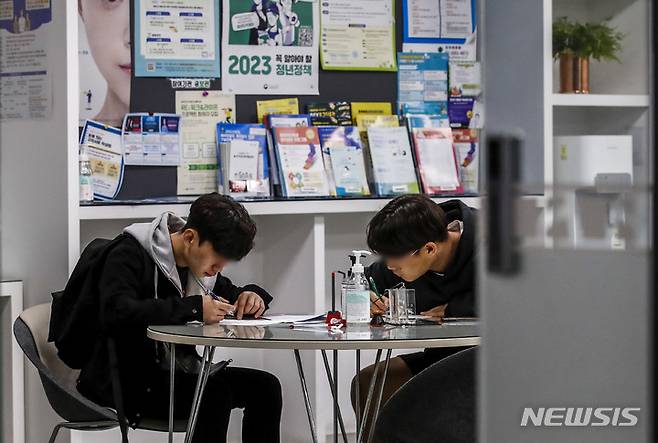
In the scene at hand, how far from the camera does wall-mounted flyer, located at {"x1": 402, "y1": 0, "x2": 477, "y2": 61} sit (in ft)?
16.6

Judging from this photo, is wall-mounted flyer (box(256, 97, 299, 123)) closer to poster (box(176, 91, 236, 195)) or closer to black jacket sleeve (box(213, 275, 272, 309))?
poster (box(176, 91, 236, 195))

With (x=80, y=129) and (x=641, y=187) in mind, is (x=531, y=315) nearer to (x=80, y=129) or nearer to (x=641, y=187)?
(x=641, y=187)

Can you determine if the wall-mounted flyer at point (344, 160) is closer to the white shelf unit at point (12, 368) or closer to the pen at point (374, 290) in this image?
the pen at point (374, 290)

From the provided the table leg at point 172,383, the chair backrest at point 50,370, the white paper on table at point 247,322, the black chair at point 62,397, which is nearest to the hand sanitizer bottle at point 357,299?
the white paper on table at point 247,322

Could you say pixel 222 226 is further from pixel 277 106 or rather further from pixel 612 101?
pixel 612 101

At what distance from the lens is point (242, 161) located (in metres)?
4.57

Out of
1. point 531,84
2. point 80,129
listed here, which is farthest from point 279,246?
point 531,84

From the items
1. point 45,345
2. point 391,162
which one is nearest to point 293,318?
point 45,345

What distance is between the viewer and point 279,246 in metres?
4.79

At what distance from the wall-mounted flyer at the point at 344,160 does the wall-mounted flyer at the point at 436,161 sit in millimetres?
277

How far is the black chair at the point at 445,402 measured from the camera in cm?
287

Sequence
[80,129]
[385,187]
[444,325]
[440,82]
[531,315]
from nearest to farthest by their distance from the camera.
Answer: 1. [531,315]
2. [444,325]
3. [80,129]
4. [385,187]
5. [440,82]

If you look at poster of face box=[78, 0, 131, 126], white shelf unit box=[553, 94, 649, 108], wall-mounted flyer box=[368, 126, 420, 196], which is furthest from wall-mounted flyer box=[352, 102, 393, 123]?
white shelf unit box=[553, 94, 649, 108]

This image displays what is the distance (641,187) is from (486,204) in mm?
229
